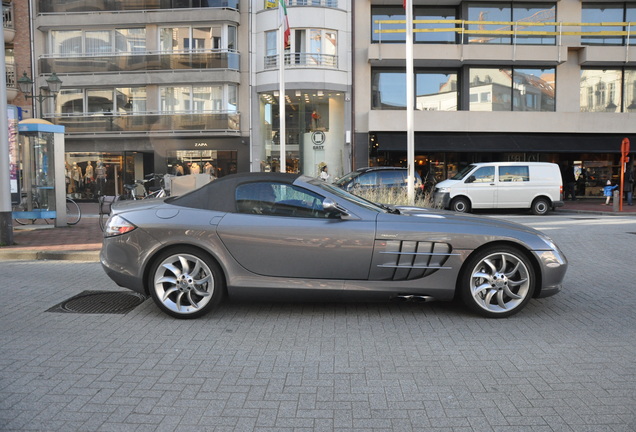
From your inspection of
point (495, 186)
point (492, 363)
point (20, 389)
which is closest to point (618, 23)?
point (495, 186)

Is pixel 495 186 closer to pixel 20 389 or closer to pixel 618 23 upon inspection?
pixel 618 23

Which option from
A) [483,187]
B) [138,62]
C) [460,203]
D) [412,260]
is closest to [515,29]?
[483,187]

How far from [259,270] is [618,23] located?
88.6 ft

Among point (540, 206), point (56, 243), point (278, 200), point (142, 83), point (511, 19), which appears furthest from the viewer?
point (142, 83)

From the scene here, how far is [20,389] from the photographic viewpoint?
347 centimetres

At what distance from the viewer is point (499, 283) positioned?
5.06 metres

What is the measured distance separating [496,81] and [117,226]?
24.6 meters

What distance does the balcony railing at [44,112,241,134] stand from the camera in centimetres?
2656

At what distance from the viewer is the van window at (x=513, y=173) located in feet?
62.1

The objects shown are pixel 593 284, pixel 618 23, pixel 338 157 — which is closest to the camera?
pixel 593 284

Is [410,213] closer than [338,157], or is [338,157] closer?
[410,213]

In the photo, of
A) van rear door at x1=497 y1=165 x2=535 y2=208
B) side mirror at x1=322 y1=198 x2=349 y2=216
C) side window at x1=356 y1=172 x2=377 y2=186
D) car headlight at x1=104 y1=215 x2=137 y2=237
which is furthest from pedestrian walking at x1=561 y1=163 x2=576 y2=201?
car headlight at x1=104 y1=215 x2=137 y2=237

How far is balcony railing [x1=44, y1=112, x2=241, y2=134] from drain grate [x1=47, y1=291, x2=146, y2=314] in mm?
20998

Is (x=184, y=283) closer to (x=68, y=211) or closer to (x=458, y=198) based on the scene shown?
(x=68, y=211)
